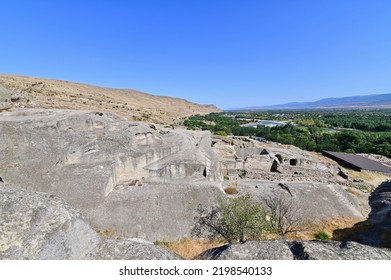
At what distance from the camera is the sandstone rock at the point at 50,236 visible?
5.23m

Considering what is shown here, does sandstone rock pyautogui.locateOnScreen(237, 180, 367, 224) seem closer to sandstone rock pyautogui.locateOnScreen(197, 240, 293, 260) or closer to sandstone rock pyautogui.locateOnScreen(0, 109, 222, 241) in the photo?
sandstone rock pyautogui.locateOnScreen(0, 109, 222, 241)

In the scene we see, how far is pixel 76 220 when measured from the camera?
615cm

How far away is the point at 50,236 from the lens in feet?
17.9

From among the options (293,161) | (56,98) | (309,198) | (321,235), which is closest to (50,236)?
(321,235)

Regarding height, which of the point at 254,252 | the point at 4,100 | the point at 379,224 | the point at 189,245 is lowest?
the point at 189,245

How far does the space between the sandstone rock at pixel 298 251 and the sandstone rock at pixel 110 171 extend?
11035 mm

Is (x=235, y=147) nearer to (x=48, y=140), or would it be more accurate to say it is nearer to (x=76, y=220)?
(x=48, y=140)

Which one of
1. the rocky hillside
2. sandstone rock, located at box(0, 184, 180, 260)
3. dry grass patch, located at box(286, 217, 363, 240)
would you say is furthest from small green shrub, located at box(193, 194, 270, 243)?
the rocky hillside

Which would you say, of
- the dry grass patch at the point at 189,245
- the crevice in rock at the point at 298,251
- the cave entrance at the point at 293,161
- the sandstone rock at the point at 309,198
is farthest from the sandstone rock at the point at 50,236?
the cave entrance at the point at 293,161

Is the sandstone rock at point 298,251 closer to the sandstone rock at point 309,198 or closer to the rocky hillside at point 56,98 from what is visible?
the sandstone rock at point 309,198

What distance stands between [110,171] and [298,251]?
15505mm

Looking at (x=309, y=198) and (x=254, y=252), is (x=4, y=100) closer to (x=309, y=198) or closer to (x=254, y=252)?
(x=254, y=252)

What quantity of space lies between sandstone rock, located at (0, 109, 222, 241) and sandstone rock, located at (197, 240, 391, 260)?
36.2 feet

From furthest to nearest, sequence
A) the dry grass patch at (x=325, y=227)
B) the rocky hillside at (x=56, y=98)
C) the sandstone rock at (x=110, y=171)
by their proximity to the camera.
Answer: the rocky hillside at (x=56, y=98) < the dry grass patch at (x=325, y=227) < the sandstone rock at (x=110, y=171)
